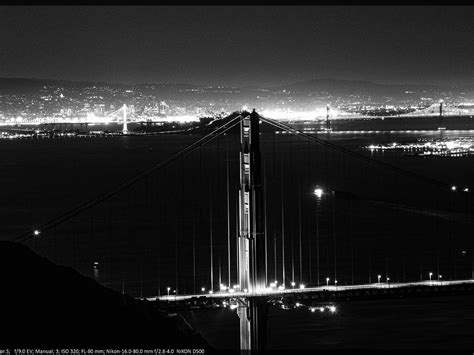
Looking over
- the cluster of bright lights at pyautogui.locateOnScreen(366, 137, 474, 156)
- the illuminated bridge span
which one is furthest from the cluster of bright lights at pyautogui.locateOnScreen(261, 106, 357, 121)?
the illuminated bridge span

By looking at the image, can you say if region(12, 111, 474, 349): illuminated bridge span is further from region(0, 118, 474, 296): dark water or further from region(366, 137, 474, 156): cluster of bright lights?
region(366, 137, 474, 156): cluster of bright lights

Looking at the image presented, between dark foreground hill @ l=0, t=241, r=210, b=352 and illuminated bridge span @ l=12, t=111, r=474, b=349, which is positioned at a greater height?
illuminated bridge span @ l=12, t=111, r=474, b=349

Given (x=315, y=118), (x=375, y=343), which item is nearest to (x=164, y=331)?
(x=375, y=343)

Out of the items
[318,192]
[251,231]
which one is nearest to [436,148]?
[318,192]

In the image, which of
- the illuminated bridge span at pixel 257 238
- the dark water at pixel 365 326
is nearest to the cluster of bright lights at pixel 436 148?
the illuminated bridge span at pixel 257 238

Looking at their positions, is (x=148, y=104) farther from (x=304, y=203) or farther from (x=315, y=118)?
(x=304, y=203)

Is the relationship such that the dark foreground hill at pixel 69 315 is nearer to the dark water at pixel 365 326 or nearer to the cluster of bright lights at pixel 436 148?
the dark water at pixel 365 326
